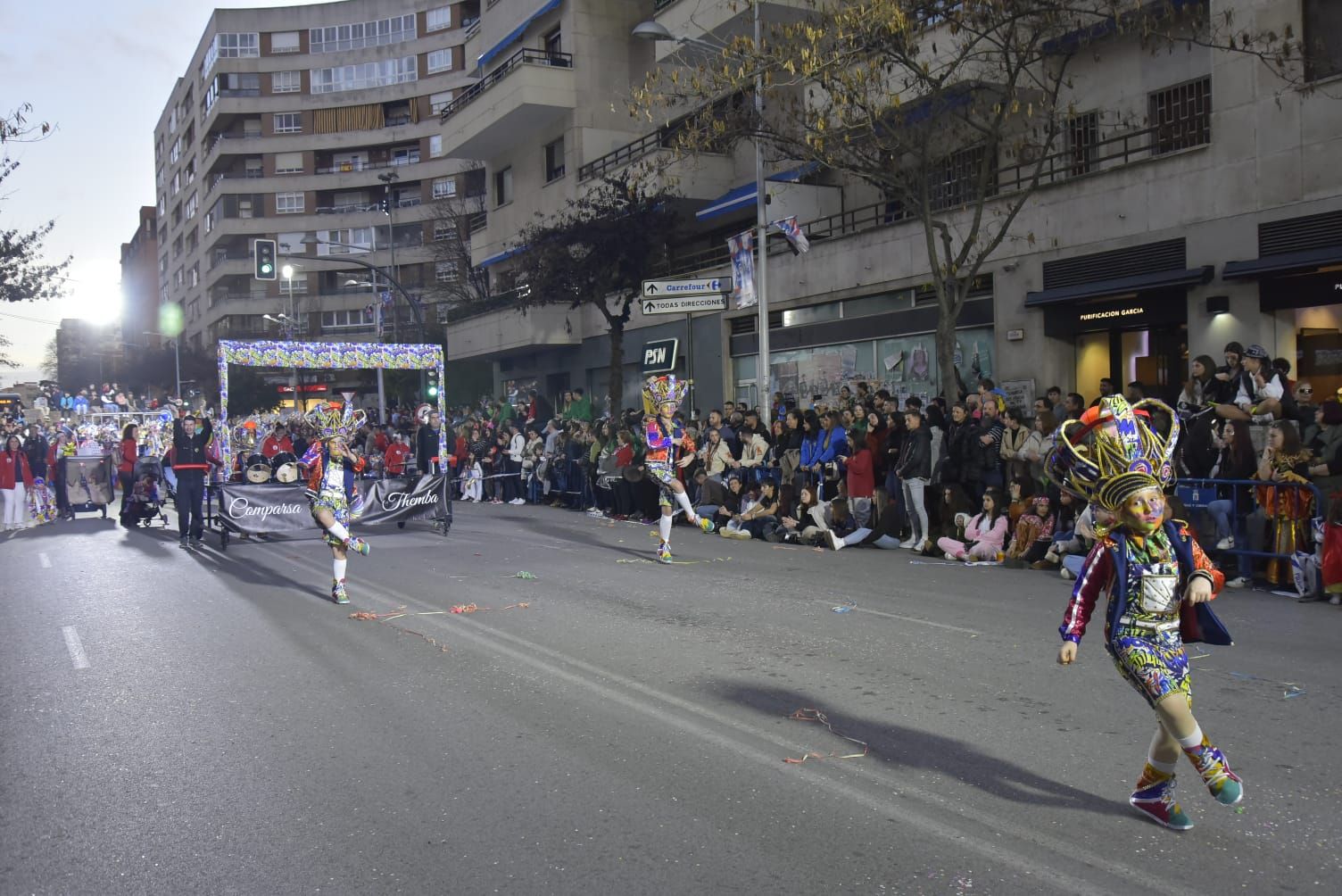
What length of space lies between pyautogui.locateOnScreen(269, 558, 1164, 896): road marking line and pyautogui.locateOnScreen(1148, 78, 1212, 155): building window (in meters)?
12.2

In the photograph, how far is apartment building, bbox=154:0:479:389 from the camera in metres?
68.1

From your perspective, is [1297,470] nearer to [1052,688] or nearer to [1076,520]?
[1076,520]

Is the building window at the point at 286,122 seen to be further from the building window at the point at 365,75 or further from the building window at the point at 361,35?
the building window at the point at 361,35

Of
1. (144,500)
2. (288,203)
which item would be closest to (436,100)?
(288,203)

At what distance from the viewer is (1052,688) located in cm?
680

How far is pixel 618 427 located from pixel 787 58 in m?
8.63

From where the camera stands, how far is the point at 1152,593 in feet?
15.5

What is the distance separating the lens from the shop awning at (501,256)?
35406mm

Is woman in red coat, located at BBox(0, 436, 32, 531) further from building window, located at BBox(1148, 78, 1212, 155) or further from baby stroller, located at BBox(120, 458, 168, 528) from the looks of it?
building window, located at BBox(1148, 78, 1212, 155)

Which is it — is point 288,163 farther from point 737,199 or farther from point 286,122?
point 737,199

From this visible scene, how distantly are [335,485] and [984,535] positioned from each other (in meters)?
7.45

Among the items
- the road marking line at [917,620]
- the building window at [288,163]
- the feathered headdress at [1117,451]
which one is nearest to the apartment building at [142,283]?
the building window at [288,163]

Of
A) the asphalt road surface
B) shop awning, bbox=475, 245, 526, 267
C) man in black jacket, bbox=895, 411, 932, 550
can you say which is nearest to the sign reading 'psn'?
man in black jacket, bbox=895, 411, 932, 550

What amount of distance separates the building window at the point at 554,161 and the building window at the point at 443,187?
32858 millimetres
